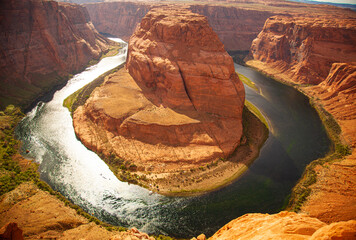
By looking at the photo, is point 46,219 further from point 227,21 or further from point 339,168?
point 227,21

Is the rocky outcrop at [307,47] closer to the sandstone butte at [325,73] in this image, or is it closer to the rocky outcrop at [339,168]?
the sandstone butte at [325,73]

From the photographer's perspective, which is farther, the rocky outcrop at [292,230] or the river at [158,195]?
the river at [158,195]

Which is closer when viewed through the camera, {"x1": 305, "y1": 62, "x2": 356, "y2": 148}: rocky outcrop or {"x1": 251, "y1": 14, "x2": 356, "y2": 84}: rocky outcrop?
{"x1": 305, "y1": 62, "x2": 356, "y2": 148}: rocky outcrop

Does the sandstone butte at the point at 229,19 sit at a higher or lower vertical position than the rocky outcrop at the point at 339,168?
higher

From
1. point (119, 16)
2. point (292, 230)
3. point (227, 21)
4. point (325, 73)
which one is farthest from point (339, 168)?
point (119, 16)

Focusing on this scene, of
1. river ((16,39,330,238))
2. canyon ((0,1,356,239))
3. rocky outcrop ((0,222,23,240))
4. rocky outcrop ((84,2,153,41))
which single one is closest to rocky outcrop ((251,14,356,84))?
canyon ((0,1,356,239))

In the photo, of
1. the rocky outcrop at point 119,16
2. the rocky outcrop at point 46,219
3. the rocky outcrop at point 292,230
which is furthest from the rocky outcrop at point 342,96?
the rocky outcrop at point 119,16

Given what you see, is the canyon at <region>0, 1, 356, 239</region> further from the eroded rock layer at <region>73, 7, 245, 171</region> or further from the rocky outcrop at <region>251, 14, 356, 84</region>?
the eroded rock layer at <region>73, 7, 245, 171</region>

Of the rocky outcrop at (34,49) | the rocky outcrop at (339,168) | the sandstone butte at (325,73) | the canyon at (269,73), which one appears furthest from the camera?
the rocky outcrop at (34,49)
